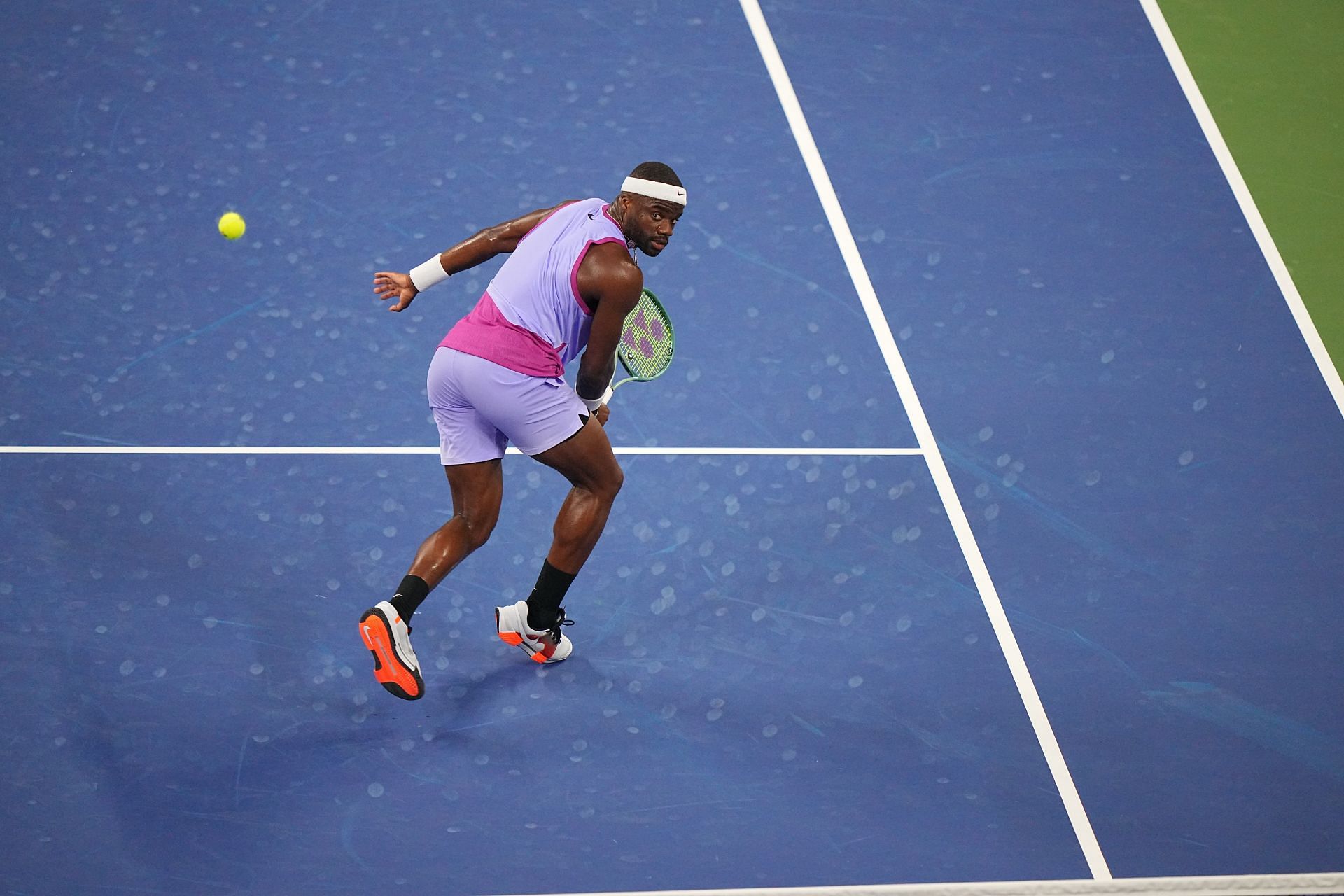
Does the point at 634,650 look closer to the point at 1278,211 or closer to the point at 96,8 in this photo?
the point at 1278,211

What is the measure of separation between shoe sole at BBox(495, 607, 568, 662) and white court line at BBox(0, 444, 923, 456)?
39.2 inches

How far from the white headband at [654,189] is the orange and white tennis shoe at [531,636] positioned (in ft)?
4.57

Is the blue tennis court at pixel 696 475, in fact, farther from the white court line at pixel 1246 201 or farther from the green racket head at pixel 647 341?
the green racket head at pixel 647 341

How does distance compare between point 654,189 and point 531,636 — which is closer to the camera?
point 654,189

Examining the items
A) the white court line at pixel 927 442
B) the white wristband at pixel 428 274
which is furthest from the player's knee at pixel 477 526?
the white court line at pixel 927 442

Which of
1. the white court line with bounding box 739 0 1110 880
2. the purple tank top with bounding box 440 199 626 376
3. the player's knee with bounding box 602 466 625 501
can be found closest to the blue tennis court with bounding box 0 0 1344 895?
the white court line with bounding box 739 0 1110 880

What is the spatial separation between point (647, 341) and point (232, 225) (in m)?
2.01

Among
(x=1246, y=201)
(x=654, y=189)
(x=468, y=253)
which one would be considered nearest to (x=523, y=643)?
(x=468, y=253)

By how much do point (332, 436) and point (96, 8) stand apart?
10.5 feet

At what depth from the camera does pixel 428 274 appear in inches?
193

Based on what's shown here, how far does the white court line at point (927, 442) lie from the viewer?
15.5ft

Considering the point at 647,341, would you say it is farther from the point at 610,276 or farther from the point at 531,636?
the point at 531,636

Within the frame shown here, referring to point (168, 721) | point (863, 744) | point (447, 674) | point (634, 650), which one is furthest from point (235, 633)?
point (863, 744)

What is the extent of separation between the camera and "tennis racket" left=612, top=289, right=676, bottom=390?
16.5 feet
